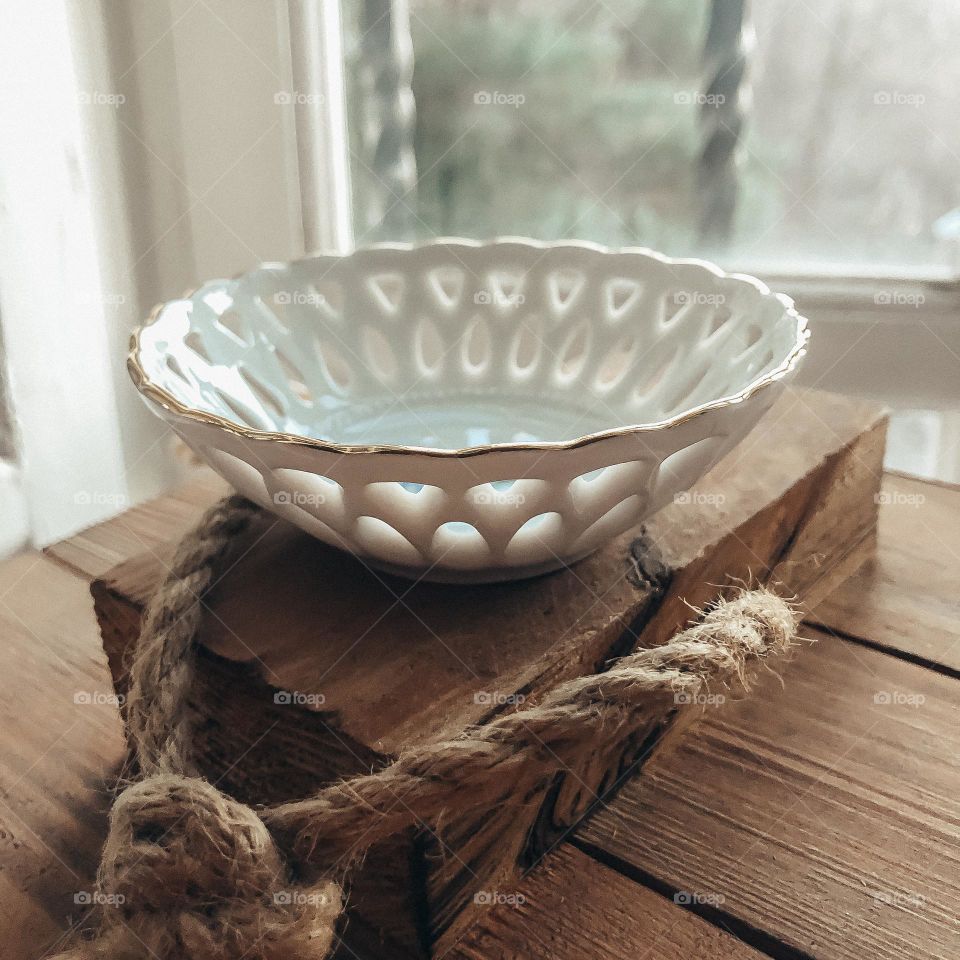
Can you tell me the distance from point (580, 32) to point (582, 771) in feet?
2.50

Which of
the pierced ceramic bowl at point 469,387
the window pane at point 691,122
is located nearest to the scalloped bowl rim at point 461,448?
the pierced ceramic bowl at point 469,387

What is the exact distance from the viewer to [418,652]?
40 cm

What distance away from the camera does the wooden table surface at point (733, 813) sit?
1.22 feet

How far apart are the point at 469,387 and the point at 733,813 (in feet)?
0.98

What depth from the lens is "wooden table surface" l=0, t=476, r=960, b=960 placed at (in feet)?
1.22

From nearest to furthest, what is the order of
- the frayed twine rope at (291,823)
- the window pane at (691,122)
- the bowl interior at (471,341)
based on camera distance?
the frayed twine rope at (291,823), the bowl interior at (471,341), the window pane at (691,122)

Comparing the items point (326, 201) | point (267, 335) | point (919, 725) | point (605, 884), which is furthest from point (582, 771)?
point (326, 201)

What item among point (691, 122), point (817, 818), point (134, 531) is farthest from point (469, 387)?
point (691, 122)

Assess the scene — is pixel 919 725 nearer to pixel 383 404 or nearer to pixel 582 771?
pixel 582 771

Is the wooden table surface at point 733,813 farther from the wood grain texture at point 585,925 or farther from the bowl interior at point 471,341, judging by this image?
the bowl interior at point 471,341

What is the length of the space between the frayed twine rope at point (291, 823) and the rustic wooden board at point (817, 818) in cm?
8

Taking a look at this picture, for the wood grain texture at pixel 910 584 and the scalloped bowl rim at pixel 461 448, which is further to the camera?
the wood grain texture at pixel 910 584

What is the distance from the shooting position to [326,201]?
3.23 ft

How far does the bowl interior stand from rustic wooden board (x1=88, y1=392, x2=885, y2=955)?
0.09 meters
